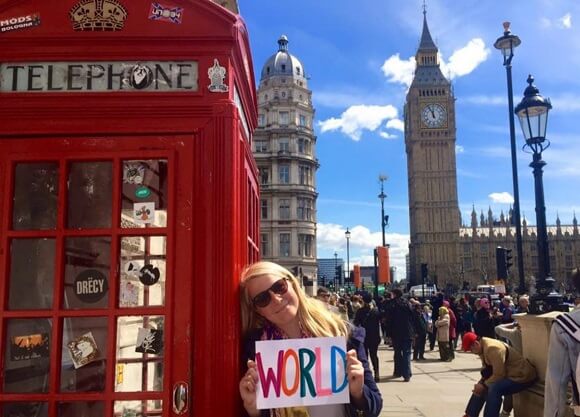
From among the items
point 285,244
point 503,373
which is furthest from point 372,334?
point 285,244

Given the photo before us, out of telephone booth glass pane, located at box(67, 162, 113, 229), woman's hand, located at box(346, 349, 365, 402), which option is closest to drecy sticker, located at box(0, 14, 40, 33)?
telephone booth glass pane, located at box(67, 162, 113, 229)

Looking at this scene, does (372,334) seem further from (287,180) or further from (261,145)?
(261,145)

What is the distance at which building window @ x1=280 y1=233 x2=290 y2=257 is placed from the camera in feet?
163

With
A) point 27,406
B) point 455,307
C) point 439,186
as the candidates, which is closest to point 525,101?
point 27,406

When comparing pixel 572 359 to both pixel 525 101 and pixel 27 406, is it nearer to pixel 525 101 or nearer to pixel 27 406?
pixel 27 406

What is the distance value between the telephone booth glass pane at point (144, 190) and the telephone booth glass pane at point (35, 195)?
30 centimetres

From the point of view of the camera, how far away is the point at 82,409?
6.90ft

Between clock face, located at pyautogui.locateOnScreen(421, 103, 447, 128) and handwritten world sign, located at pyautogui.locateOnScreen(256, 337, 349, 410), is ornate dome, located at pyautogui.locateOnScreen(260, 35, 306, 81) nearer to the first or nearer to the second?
clock face, located at pyautogui.locateOnScreen(421, 103, 447, 128)

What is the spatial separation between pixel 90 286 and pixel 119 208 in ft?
1.10

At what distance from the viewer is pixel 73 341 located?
2.14 metres

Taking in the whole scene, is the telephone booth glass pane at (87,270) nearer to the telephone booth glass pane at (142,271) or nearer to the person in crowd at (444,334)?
the telephone booth glass pane at (142,271)

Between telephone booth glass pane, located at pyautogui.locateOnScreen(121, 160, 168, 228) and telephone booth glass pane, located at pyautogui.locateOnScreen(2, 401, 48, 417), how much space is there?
2.59ft

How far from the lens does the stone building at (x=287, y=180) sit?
49.5 meters

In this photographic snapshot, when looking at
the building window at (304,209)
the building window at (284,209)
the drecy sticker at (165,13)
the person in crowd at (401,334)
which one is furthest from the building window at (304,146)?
the drecy sticker at (165,13)
